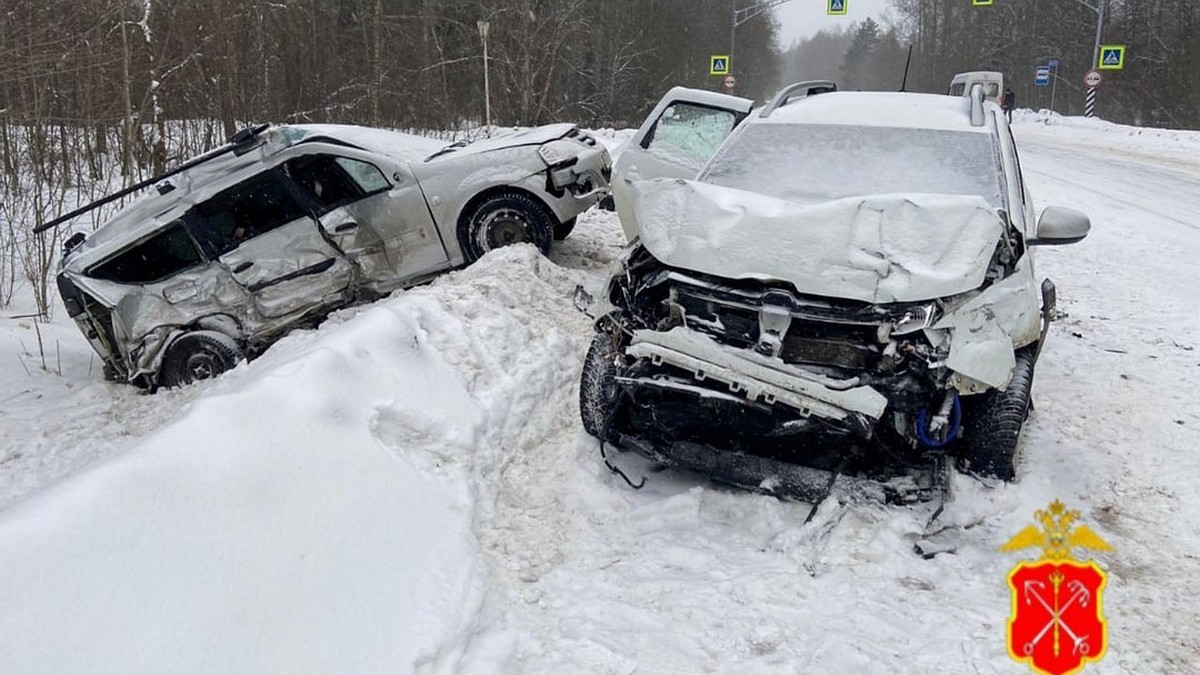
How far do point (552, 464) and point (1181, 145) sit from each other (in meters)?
21.9

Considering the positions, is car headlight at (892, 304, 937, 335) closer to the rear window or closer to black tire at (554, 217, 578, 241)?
the rear window

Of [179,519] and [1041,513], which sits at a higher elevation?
[179,519]

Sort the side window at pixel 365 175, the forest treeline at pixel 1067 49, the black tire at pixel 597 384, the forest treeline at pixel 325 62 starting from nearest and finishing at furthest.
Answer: the black tire at pixel 597 384, the side window at pixel 365 175, the forest treeline at pixel 325 62, the forest treeline at pixel 1067 49

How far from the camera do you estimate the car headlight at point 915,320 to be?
3.52 meters

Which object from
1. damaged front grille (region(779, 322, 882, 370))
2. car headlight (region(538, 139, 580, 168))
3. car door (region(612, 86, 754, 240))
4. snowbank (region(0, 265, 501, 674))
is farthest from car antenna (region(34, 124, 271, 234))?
damaged front grille (region(779, 322, 882, 370))

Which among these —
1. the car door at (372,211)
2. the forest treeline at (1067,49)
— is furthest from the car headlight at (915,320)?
the forest treeline at (1067,49)

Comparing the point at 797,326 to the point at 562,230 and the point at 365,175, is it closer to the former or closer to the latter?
the point at 365,175

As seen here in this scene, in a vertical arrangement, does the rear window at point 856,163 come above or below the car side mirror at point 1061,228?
above

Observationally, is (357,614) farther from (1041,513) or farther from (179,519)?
(1041,513)

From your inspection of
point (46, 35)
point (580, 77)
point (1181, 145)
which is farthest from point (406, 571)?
point (580, 77)

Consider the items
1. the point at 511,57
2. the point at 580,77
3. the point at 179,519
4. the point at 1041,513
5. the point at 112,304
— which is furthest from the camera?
the point at 580,77

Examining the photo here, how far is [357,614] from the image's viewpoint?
2.71m

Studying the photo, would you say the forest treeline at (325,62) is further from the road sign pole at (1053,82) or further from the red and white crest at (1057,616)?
the road sign pole at (1053,82)

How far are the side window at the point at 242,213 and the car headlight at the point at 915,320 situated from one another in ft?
17.7
